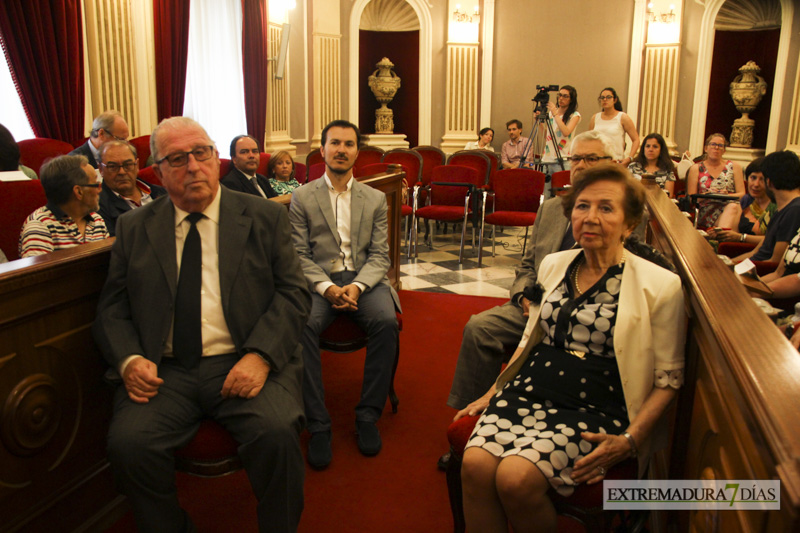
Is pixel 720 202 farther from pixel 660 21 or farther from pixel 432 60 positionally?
pixel 432 60

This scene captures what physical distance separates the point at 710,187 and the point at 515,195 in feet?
5.86

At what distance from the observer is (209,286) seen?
1.90m

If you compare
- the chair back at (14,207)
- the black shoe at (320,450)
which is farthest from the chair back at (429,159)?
the black shoe at (320,450)

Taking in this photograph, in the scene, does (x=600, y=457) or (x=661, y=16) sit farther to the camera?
(x=661, y=16)

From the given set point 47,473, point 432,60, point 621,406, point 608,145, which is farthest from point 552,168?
point 47,473

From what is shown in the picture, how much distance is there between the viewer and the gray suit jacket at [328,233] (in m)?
2.88

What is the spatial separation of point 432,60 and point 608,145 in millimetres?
7560

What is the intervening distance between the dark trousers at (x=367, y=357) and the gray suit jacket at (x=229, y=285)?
0.54m

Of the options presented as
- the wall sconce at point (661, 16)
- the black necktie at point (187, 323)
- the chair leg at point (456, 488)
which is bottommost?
the chair leg at point (456, 488)

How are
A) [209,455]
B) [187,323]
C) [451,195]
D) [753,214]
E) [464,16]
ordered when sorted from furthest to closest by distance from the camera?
[464,16]
[451,195]
[753,214]
[187,323]
[209,455]

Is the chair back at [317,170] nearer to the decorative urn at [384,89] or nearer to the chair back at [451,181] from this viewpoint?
the chair back at [451,181]

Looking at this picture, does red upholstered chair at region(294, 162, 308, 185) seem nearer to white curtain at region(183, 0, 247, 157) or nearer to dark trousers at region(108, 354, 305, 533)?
white curtain at region(183, 0, 247, 157)

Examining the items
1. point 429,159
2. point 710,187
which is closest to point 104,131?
point 429,159

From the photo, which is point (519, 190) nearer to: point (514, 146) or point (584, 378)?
point (514, 146)
